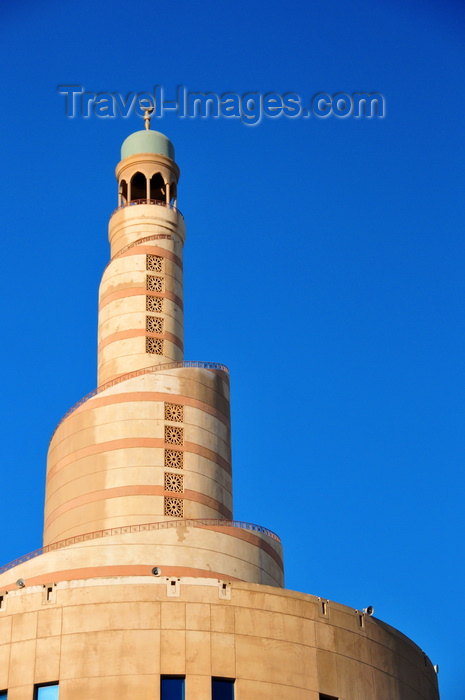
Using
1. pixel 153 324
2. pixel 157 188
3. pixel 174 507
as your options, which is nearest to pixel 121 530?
pixel 174 507

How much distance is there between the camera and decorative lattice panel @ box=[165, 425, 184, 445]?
5041 centimetres

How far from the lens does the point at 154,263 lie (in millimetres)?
56875

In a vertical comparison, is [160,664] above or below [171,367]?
below

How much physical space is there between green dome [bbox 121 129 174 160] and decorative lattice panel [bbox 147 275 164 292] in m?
7.59

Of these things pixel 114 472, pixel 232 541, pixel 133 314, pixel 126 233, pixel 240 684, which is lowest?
pixel 240 684

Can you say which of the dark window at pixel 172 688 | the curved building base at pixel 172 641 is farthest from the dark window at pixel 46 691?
the dark window at pixel 172 688

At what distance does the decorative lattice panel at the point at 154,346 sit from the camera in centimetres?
5466

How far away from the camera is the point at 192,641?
131 feet

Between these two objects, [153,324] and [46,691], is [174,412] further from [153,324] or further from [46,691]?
[46,691]

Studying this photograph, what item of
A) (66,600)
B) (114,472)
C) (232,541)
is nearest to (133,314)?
(114,472)

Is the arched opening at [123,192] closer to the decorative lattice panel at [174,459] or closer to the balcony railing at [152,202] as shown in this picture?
the balcony railing at [152,202]

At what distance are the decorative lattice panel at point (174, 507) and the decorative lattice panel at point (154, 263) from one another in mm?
12269

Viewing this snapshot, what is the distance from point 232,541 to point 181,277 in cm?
1507

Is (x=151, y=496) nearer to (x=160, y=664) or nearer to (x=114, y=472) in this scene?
(x=114, y=472)
